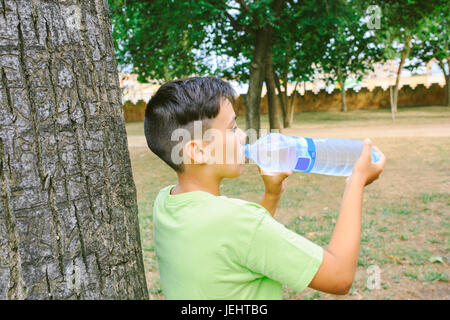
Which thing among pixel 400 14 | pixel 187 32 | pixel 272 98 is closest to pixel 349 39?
pixel 400 14

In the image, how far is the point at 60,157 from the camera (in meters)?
1.41

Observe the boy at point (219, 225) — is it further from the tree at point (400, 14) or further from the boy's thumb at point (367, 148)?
the tree at point (400, 14)

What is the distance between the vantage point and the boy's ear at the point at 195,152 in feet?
5.39

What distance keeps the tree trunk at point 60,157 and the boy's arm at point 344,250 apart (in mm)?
741

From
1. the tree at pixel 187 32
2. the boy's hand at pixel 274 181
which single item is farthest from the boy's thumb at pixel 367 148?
the tree at pixel 187 32

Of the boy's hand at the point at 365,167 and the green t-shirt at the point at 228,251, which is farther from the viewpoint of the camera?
the boy's hand at the point at 365,167

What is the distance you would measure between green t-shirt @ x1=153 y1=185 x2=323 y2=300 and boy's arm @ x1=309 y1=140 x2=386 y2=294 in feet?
0.17

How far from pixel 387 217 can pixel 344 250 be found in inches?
184

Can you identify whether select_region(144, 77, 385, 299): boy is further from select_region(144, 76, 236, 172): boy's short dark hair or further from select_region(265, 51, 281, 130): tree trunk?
select_region(265, 51, 281, 130): tree trunk

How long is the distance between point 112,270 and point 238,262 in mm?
489

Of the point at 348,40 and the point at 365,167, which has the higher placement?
the point at 348,40

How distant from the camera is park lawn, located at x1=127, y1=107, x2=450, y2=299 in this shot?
3.77m

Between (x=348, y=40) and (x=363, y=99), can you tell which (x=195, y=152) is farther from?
(x=363, y=99)
